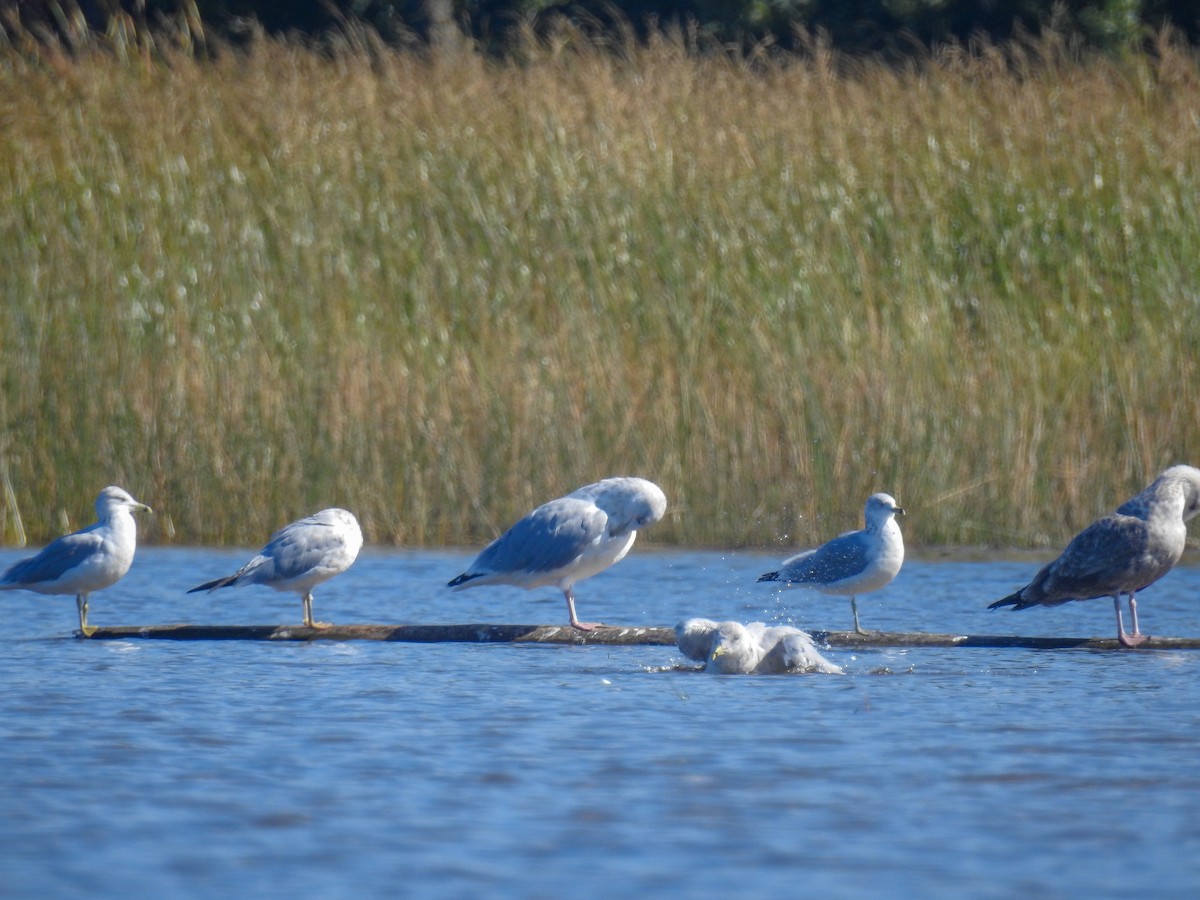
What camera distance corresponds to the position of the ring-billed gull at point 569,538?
6.98 meters

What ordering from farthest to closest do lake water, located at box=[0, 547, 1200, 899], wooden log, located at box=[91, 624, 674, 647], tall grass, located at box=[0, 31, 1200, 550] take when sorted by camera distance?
tall grass, located at box=[0, 31, 1200, 550] → wooden log, located at box=[91, 624, 674, 647] → lake water, located at box=[0, 547, 1200, 899]

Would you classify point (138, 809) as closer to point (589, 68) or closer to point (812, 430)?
point (812, 430)

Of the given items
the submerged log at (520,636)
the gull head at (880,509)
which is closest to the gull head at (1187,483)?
the submerged log at (520,636)

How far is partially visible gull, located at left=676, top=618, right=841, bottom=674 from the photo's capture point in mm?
5961

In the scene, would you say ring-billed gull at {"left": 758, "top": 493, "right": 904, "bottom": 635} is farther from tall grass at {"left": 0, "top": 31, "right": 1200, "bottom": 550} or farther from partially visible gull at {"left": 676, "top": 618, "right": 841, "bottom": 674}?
tall grass at {"left": 0, "top": 31, "right": 1200, "bottom": 550}

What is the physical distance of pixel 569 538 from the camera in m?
6.97

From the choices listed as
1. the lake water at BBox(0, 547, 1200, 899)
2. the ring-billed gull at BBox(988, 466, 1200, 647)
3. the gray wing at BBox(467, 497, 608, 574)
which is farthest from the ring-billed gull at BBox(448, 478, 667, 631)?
the ring-billed gull at BBox(988, 466, 1200, 647)

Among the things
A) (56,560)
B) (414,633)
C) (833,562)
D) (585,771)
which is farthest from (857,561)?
(56,560)

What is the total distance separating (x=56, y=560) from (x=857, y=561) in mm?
2898

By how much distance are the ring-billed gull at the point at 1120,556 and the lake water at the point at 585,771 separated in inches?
9.5

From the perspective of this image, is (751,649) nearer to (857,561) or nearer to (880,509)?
(857,561)

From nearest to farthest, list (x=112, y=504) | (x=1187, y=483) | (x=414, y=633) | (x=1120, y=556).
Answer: (x=414, y=633), (x=1120, y=556), (x=1187, y=483), (x=112, y=504)

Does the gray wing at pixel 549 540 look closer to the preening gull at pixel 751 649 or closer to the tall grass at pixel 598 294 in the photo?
the preening gull at pixel 751 649

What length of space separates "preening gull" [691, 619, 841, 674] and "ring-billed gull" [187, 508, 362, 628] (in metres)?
1.61
